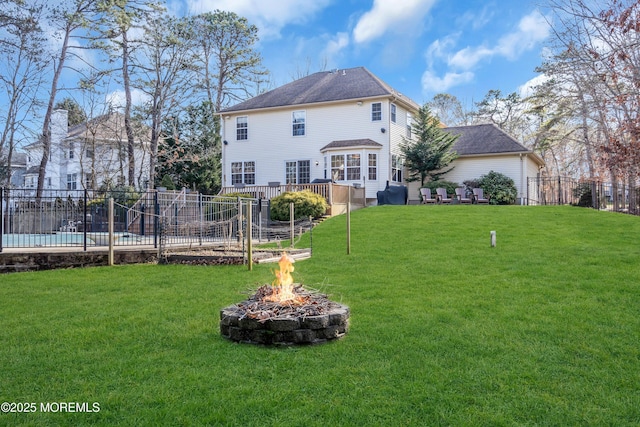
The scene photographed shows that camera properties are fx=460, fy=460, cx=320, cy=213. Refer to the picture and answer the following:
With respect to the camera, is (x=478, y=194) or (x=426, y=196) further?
(x=426, y=196)

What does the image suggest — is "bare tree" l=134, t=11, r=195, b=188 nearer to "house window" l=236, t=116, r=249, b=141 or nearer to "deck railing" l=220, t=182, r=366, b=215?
"house window" l=236, t=116, r=249, b=141

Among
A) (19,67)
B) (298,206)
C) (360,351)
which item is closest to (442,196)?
(298,206)

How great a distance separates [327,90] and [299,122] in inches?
95.6

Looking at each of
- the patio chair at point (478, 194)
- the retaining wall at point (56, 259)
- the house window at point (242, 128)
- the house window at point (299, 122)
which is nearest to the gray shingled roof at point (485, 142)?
the patio chair at point (478, 194)

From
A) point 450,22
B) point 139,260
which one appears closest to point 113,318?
point 139,260

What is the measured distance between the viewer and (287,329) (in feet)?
15.3

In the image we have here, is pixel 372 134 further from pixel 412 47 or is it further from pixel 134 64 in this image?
pixel 134 64

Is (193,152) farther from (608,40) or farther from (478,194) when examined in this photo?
(608,40)

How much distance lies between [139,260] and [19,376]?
7461 mm

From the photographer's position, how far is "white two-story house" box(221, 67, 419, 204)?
2361cm

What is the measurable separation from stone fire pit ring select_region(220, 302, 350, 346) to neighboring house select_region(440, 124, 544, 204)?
2140 cm

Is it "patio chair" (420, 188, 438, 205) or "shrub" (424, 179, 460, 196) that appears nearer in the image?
"patio chair" (420, 188, 438, 205)

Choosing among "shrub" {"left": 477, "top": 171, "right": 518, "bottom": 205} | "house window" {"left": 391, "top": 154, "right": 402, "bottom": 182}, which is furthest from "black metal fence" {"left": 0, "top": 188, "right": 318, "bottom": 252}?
"shrub" {"left": 477, "top": 171, "right": 518, "bottom": 205}

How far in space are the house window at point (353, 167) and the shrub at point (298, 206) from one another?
17.8 ft
